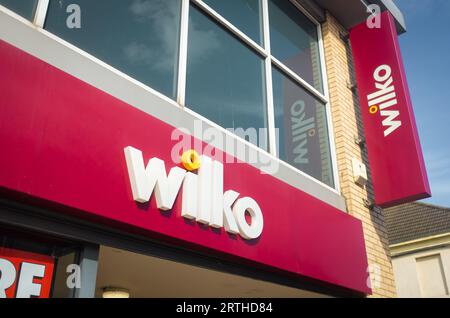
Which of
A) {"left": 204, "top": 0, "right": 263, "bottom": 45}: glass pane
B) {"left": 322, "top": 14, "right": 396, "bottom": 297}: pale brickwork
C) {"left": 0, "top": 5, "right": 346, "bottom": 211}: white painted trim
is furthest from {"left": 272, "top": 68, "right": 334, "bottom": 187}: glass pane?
{"left": 0, "top": 5, "right": 346, "bottom": 211}: white painted trim

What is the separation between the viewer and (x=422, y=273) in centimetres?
1645

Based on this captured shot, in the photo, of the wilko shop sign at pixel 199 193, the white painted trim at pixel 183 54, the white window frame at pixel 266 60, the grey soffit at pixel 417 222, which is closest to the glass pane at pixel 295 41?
the white window frame at pixel 266 60

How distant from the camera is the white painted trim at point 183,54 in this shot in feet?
13.3

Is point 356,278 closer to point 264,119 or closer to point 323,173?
point 323,173

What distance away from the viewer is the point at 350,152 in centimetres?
590

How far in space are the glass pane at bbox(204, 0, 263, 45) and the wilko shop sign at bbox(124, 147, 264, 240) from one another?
212 centimetres

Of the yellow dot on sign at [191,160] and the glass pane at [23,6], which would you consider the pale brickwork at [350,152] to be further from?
the glass pane at [23,6]

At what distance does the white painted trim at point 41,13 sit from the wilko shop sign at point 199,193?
3.50 ft

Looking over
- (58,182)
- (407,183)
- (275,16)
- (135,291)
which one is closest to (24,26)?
Answer: (58,182)

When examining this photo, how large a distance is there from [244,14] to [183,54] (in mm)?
1495

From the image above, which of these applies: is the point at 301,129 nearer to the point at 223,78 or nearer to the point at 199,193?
the point at 223,78

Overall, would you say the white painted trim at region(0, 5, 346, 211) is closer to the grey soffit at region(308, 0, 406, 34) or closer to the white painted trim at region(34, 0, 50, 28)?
the white painted trim at region(34, 0, 50, 28)

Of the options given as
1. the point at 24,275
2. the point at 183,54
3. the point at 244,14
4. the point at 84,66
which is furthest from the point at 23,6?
the point at 244,14

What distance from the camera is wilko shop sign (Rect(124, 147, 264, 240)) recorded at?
10.2 feet
